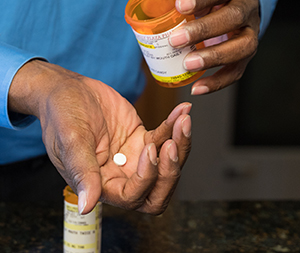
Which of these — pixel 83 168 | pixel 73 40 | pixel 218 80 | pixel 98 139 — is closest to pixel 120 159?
pixel 98 139

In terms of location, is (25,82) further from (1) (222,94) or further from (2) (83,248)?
(1) (222,94)

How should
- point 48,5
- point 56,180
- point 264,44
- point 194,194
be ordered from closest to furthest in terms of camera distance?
1. point 48,5
2. point 56,180
3. point 264,44
4. point 194,194

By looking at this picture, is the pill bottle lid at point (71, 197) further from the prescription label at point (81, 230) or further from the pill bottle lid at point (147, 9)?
the pill bottle lid at point (147, 9)

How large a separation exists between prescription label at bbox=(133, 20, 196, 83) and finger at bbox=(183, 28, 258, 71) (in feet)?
0.05

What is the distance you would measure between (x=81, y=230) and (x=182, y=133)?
25 centimetres

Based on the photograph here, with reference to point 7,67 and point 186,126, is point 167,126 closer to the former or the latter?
point 186,126

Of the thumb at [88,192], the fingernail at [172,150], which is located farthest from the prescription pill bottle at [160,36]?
the thumb at [88,192]

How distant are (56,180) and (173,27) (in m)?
0.62

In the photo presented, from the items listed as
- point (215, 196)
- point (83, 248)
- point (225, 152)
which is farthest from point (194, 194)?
point (83, 248)

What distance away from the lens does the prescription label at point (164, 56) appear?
607mm

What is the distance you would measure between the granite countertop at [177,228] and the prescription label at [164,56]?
346 mm

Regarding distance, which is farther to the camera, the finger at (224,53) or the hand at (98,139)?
the finger at (224,53)

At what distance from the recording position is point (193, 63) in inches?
24.9

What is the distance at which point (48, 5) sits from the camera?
87 centimetres
